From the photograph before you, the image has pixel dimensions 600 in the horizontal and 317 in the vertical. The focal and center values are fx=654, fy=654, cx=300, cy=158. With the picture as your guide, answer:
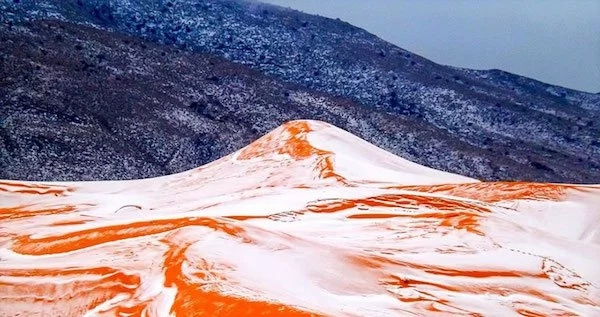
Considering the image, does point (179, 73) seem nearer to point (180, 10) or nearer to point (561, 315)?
point (180, 10)

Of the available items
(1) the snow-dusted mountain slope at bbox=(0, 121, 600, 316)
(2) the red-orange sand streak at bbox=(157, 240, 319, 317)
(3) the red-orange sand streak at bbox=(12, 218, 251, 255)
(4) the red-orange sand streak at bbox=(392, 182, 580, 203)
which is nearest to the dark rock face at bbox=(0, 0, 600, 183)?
(1) the snow-dusted mountain slope at bbox=(0, 121, 600, 316)

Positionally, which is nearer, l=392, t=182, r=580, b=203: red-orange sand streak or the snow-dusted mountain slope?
the snow-dusted mountain slope

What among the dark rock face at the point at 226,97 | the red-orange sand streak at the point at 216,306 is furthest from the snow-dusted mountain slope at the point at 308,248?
the dark rock face at the point at 226,97

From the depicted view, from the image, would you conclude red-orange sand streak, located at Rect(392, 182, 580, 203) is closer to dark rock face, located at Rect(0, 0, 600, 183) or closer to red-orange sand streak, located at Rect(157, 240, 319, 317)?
red-orange sand streak, located at Rect(157, 240, 319, 317)

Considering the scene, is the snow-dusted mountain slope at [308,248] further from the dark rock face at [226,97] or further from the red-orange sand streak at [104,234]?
the dark rock face at [226,97]

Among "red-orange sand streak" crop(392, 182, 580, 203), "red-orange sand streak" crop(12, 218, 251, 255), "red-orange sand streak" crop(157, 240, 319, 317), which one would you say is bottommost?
"red-orange sand streak" crop(12, 218, 251, 255)

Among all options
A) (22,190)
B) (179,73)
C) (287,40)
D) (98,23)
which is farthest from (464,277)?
(287,40)
